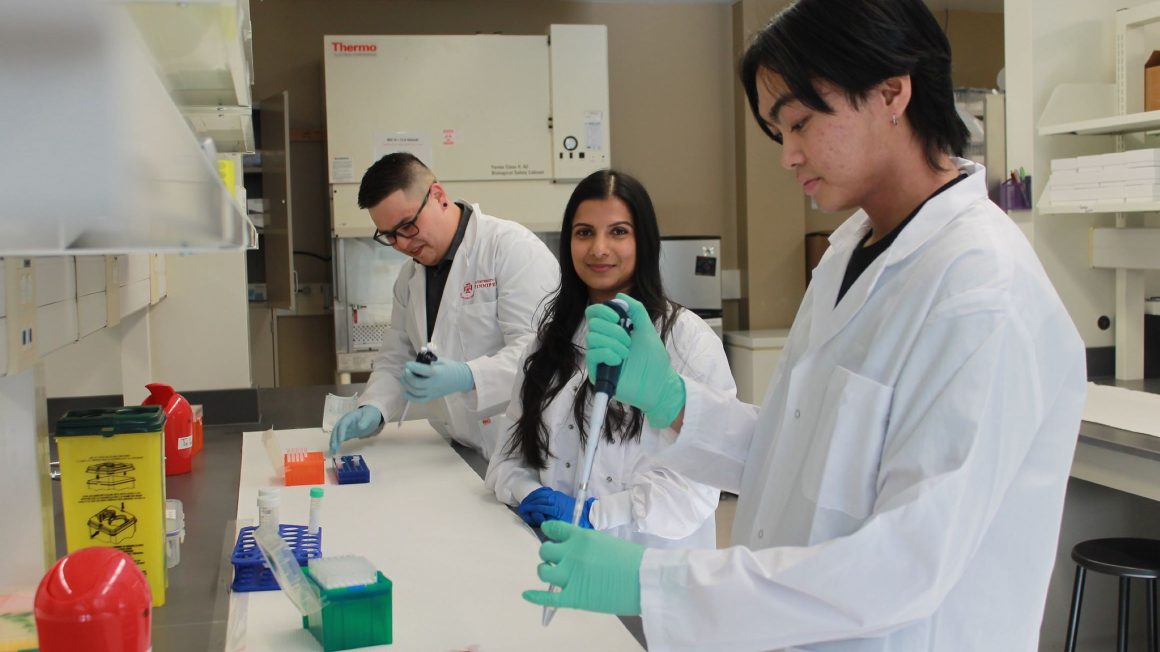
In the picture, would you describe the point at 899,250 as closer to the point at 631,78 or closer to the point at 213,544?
the point at 213,544

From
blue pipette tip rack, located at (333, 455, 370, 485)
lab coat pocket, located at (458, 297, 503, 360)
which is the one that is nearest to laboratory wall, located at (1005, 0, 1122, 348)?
lab coat pocket, located at (458, 297, 503, 360)

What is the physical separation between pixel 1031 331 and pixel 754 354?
4021 millimetres

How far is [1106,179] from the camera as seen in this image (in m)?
2.97

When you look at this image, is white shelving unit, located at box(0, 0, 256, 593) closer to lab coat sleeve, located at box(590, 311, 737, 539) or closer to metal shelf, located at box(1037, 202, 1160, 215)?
lab coat sleeve, located at box(590, 311, 737, 539)

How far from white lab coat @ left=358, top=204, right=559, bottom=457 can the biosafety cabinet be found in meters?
1.84

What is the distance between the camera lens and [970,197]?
106cm

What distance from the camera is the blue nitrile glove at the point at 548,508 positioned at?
176cm

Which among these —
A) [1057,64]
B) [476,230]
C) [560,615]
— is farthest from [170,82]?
[1057,64]

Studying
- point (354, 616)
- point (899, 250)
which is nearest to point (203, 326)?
point (354, 616)

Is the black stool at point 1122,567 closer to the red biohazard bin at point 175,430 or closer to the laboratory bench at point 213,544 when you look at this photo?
the laboratory bench at point 213,544


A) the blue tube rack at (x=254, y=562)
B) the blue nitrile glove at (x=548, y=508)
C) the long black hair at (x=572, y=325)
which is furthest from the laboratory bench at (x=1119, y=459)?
the blue tube rack at (x=254, y=562)

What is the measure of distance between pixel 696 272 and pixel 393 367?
8.86 ft

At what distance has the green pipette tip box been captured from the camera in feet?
3.95

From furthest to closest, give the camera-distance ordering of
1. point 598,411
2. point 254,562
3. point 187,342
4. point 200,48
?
point 187,342, point 254,562, point 598,411, point 200,48
